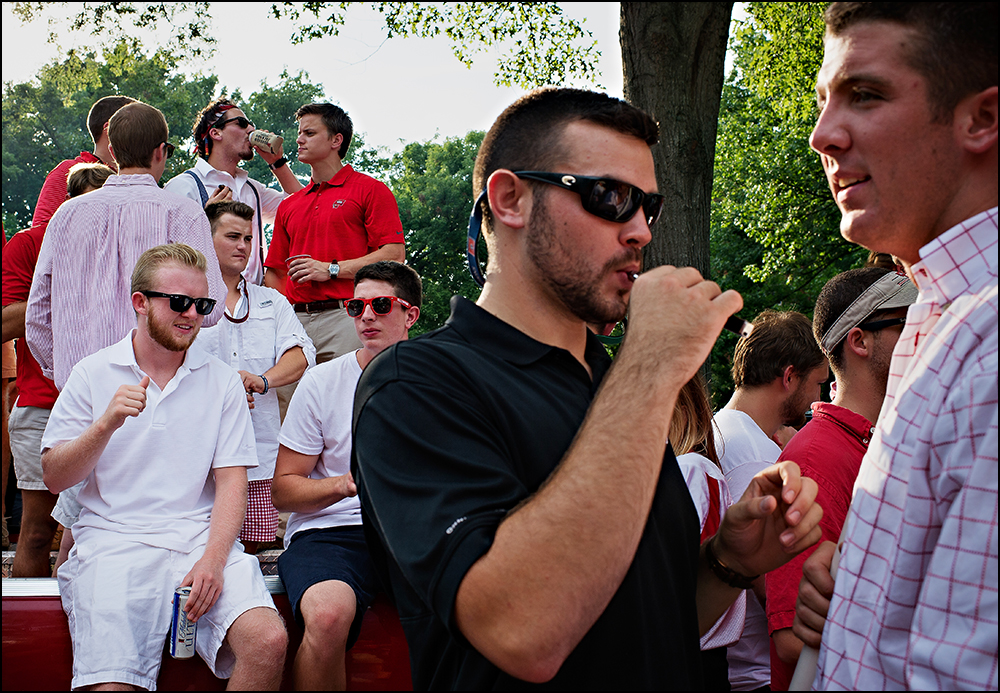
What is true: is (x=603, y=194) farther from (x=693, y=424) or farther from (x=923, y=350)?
(x=693, y=424)

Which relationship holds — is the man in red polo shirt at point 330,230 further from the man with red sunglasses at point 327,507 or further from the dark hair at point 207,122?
the man with red sunglasses at point 327,507

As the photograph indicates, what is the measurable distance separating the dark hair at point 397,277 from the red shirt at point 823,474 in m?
2.61

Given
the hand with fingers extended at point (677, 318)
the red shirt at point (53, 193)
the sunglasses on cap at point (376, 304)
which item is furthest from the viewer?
the red shirt at point (53, 193)

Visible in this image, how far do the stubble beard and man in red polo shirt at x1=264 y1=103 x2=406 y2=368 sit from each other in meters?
4.15

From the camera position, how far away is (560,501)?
4.51 feet

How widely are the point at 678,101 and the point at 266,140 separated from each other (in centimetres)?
323

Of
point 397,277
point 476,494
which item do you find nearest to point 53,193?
point 397,277

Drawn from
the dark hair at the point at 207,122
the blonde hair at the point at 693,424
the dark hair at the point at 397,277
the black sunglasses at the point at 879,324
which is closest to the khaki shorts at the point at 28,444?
the dark hair at the point at 397,277

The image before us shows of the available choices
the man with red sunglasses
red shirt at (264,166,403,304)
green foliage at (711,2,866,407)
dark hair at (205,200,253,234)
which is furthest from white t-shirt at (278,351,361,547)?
green foliage at (711,2,866,407)

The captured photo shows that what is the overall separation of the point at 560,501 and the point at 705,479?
1702 mm

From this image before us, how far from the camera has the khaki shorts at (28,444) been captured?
14.5ft

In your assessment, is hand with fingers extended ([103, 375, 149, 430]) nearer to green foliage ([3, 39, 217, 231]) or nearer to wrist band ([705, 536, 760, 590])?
wrist band ([705, 536, 760, 590])

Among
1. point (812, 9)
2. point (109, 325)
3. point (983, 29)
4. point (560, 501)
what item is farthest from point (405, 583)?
Result: point (812, 9)

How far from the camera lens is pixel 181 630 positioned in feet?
10.3
